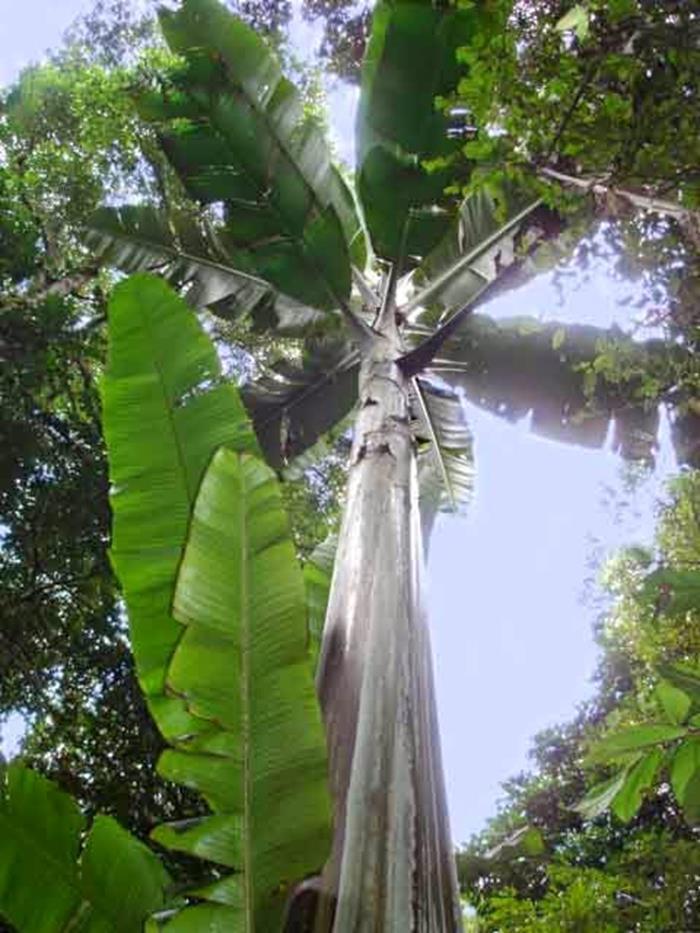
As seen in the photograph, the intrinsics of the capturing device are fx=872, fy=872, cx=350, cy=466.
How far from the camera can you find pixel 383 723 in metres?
2.18

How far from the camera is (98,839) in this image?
2395 millimetres

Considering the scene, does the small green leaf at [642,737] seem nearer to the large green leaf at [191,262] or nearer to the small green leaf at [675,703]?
the small green leaf at [675,703]

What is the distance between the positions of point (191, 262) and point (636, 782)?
4488mm

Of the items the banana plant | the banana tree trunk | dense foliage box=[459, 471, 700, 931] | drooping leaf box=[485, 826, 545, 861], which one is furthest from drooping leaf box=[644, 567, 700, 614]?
drooping leaf box=[485, 826, 545, 861]

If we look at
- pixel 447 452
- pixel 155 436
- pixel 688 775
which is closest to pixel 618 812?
pixel 688 775

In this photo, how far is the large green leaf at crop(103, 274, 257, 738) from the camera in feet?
8.31

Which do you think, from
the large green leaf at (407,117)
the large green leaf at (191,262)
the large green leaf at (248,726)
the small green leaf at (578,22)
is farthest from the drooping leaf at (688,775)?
the large green leaf at (191,262)

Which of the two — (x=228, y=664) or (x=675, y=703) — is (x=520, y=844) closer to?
(x=675, y=703)

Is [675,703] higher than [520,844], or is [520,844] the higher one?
[675,703]

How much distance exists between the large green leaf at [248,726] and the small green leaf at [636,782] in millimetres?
1914

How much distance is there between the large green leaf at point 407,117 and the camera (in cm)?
460

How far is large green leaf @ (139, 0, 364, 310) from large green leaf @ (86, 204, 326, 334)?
2.29ft

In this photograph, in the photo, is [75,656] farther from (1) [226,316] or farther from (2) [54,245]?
(2) [54,245]

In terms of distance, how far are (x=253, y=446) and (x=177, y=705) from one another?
3.46ft
